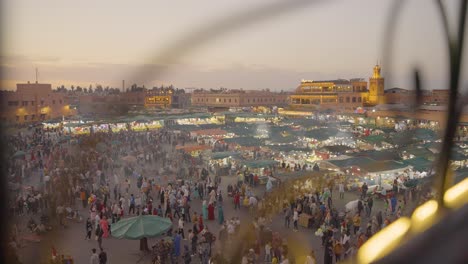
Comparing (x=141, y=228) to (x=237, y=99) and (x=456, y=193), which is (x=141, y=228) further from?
(x=237, y=99)

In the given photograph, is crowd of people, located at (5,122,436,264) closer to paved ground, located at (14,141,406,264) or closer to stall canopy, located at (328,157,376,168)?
paved ground, located at (14,141,406,264)

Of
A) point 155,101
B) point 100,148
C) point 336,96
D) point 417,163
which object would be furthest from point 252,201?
point 336,96

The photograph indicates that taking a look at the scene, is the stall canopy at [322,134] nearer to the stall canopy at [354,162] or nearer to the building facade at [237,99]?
the stall canopy at [354,162]

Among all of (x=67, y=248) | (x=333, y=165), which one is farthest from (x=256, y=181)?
(x=67, y=248)

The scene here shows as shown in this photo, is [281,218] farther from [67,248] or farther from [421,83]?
[421,83]

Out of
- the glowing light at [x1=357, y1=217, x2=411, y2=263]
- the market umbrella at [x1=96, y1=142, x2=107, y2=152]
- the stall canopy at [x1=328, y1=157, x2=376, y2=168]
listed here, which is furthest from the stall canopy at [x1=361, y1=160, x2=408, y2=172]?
the market umbrella at [x1=96, y1=142, x2=107, y2=152]

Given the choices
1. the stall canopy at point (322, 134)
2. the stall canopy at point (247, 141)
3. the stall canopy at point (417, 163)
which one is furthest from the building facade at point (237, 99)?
the stall canopy at point (417, 163)
